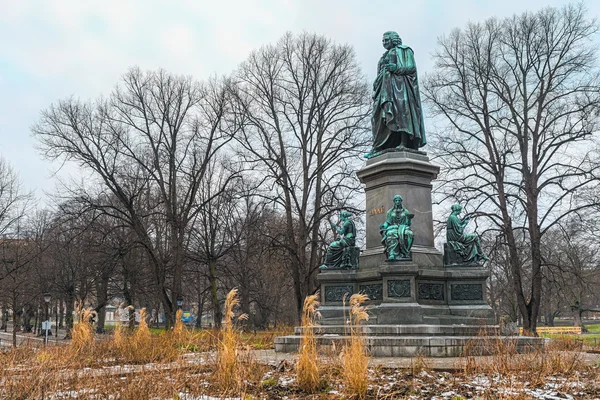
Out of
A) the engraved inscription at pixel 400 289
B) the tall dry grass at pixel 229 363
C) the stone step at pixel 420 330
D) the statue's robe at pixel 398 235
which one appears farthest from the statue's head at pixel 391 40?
the tall dry grass at pixel 229 363

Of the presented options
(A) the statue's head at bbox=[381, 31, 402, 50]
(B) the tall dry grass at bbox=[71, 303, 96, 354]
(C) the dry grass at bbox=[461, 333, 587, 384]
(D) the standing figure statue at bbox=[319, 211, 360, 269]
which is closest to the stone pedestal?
(D) the standing figure statue at bbox=[319, 211, 360, 269]

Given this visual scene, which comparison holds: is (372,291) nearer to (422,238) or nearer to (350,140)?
(422,238)

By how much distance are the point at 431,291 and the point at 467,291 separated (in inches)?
33.1

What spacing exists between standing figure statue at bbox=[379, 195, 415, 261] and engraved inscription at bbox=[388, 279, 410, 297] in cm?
55

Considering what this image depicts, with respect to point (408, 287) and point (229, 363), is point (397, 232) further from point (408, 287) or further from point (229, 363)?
point (229, 363)

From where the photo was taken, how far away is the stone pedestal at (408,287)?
10.8m

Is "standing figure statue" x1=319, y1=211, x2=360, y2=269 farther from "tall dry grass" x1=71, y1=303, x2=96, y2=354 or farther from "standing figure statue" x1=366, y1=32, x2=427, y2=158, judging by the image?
Result: "tall dry grass" x1=71, y1=303, x2=96, y2=354

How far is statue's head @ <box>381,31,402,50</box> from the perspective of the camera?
1524 cm

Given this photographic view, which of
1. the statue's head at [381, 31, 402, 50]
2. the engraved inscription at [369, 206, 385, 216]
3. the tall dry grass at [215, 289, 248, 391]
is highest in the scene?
the statue's head at [381, 31, 402, 50]

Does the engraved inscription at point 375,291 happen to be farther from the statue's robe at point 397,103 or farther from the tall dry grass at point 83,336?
the tall dry grass at point 83,336

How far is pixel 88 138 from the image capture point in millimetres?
24828

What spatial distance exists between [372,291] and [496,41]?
Answer: 50.3 ft

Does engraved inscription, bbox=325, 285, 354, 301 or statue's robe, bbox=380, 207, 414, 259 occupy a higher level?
statue's robe, bbox=380, 207, 414, 259

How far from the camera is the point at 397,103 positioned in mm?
14617
